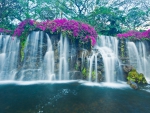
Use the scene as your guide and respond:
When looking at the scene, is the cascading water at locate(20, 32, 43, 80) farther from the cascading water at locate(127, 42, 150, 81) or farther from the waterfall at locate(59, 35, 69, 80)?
the cascading water at locate(127, 42, 150, 81)

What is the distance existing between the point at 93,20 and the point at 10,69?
13.2m

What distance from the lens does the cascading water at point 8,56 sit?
9.74m

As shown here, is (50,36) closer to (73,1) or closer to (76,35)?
(76,35)

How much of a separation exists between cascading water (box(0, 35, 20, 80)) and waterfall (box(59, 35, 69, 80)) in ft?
12.8

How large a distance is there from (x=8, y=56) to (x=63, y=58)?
16.3ft

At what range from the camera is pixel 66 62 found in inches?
404

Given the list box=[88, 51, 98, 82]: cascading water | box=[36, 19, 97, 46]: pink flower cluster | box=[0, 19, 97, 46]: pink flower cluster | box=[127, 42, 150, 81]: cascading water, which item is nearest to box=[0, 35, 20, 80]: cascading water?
box=[0, 19, 97, 46]: pink flower cluster

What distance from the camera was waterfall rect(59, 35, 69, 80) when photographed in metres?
9.76

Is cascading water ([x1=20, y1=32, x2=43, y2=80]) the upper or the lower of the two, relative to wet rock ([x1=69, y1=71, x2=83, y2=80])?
upper

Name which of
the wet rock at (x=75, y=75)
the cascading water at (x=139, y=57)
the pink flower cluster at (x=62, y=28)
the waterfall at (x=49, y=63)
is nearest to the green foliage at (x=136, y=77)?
the cascading water at (x=139, y=57)

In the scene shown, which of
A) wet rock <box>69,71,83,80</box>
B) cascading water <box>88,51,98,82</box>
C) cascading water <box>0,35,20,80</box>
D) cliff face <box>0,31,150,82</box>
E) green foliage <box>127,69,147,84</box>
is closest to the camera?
green foliage <box>127,69,147,84</box>

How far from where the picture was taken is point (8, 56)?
10.5 metres

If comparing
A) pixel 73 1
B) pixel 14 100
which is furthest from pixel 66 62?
pixel 73 1

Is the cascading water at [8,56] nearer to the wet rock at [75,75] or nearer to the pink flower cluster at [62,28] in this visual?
the pink flower cluster at [62,28]
